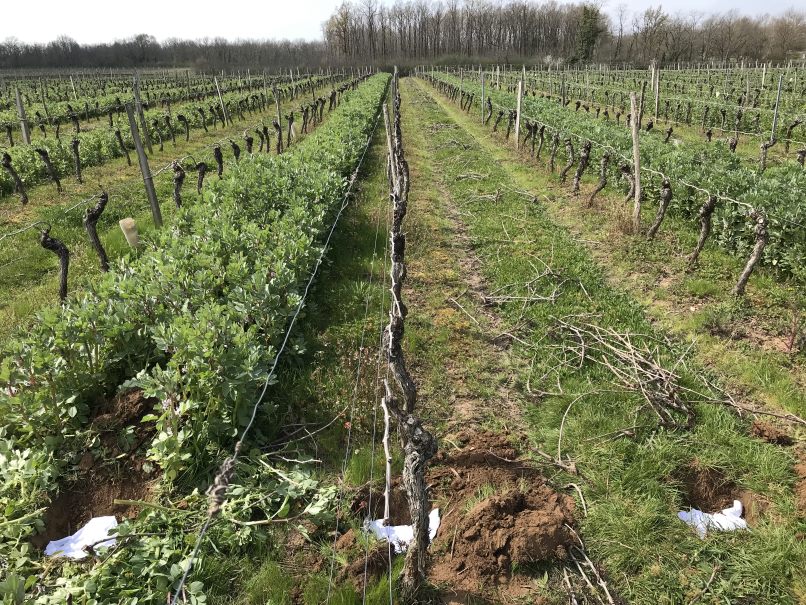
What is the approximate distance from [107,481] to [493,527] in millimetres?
2920

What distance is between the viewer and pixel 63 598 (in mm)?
2799

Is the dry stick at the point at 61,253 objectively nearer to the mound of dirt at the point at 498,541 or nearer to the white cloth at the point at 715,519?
the mound of dirt at the point at 498,541

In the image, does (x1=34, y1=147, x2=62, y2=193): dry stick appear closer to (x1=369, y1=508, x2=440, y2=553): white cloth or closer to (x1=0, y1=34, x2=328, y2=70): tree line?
(x1=369, y1=508, x2=440, y2=553): white cloth

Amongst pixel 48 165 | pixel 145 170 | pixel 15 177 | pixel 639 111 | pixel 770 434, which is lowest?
pixel 770 434

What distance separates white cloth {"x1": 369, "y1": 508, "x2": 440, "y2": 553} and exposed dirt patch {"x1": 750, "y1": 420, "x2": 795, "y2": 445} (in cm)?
313

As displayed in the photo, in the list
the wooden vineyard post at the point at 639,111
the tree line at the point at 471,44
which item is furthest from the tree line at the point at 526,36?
the wooden vineyard post at the point at 639,111

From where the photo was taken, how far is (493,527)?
11.4 ft

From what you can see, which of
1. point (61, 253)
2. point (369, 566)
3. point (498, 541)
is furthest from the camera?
point (61, 253)

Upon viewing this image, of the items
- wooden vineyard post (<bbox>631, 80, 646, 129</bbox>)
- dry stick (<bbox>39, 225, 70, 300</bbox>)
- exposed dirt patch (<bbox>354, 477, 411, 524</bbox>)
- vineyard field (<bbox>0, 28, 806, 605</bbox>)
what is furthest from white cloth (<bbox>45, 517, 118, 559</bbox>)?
wooden vineyard post (<bbox>631, 80, 646, 129</bbox>)

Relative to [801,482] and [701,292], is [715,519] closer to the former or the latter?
[801,482]

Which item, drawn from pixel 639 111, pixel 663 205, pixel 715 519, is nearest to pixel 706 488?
pixel 715 519

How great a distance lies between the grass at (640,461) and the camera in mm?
3318

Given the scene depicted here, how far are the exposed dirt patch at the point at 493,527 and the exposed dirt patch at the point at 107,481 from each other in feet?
7.42

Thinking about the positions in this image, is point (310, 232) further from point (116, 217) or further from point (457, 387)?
point (116, 217)
